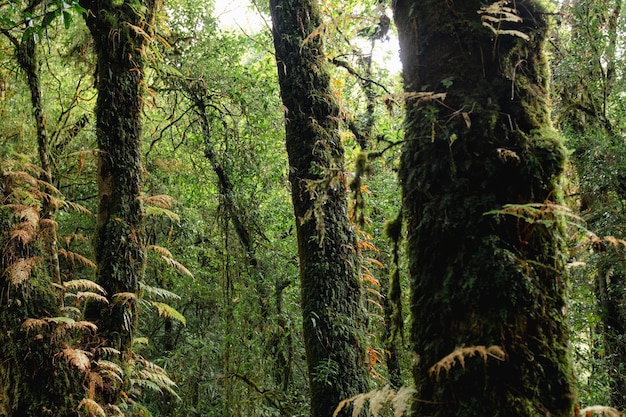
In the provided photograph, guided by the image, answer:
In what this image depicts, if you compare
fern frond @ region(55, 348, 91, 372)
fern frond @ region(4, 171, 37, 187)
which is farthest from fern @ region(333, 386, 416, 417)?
fern frond @ region(4, 171, 37, 187)

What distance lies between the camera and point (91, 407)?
4.40 metres

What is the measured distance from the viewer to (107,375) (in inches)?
187

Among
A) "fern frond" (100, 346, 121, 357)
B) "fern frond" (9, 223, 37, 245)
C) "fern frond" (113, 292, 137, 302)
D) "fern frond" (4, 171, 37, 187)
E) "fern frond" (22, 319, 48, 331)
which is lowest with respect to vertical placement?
"fern frond" (100, 346, 121, 357)

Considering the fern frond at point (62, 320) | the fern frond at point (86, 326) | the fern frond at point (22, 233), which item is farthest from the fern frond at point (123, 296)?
the fern frond at point (22, 233)

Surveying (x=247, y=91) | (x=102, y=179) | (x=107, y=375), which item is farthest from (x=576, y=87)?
(x=107, y=375)

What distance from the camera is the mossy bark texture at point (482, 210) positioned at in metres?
1.42

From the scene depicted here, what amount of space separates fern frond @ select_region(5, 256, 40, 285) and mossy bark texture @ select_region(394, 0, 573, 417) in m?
3.95

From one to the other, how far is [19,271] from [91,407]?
1.38 metres

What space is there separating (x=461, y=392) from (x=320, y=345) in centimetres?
298

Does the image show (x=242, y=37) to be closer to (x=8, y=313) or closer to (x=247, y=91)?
(x=247, y=91)

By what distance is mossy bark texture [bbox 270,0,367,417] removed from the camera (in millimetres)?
4293

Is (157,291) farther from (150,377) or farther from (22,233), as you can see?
(22,233)

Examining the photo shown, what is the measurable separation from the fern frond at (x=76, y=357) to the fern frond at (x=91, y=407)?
10.6 inches

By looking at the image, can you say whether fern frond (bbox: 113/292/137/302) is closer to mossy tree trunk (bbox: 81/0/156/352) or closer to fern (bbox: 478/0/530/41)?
mossy tree trunk (bbox: 81/0/156/352)
